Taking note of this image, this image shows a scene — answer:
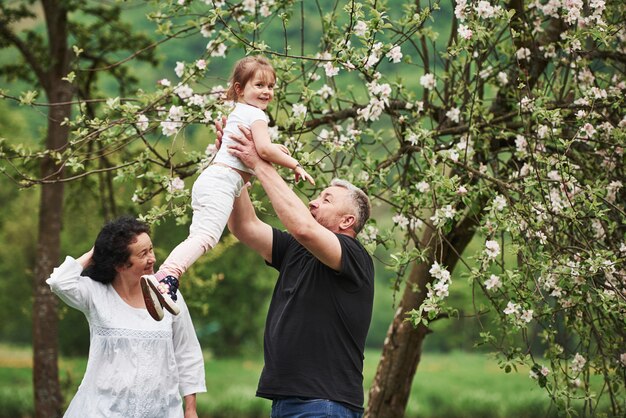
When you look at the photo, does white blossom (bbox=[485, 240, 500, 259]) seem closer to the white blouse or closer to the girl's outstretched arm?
the girl's outstretched arm

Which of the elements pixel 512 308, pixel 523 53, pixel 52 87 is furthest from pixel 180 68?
pixel 52 87

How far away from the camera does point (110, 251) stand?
4.30 metres

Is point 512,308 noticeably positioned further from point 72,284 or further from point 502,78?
point 72,284

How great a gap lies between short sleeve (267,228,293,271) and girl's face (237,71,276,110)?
0.53 meters

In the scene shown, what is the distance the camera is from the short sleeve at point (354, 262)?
3535mm

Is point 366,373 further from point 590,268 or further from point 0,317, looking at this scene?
point 590,268

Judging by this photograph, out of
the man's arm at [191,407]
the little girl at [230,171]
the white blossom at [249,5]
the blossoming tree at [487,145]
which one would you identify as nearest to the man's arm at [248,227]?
the little girl at [230,171]

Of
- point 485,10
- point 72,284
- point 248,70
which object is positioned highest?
point 485,10

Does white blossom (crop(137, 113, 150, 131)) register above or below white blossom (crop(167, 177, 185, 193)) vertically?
above

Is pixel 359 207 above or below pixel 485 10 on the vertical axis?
Result: below

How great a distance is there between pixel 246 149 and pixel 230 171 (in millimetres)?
114

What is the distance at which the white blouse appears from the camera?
164 inches

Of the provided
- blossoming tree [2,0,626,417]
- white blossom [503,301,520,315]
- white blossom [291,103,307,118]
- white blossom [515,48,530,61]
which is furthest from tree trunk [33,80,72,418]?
white blossom [503,301,520,315]

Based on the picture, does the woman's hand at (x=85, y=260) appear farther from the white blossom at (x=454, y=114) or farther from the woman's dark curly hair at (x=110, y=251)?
the white blossom at (x=454, y=114)
